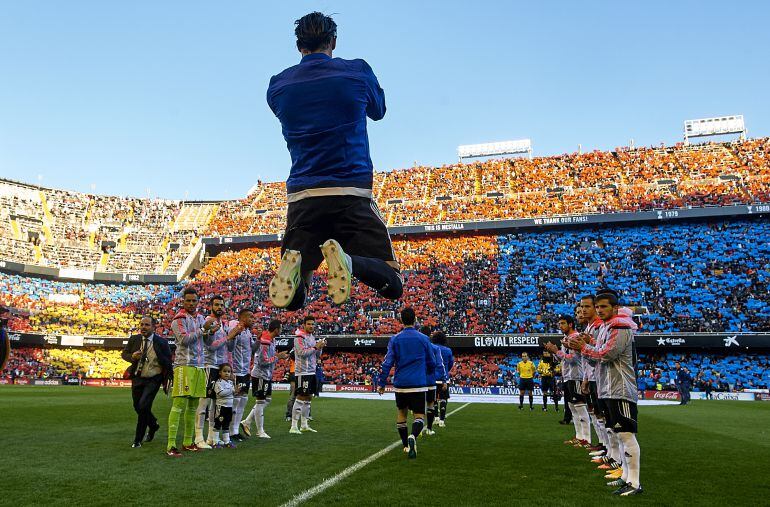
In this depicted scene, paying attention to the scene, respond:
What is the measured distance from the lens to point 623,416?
6.23 m

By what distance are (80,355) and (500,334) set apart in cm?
2793

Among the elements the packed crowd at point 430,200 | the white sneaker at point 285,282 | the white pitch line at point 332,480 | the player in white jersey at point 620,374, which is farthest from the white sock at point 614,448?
the packed crowd at point 430,200

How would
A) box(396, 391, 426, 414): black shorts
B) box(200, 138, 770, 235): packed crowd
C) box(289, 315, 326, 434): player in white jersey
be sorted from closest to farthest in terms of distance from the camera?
box(396, 391, 426, 414): black shorts
box(289, 315, 326, 434): player in white jersey
box(200, 138, 770, 235): packed crowd

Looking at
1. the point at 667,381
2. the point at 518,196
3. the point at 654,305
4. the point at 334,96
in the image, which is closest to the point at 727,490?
the point at 334,96

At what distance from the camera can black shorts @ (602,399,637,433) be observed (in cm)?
620

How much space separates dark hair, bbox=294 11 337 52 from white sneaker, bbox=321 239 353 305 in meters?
1.56

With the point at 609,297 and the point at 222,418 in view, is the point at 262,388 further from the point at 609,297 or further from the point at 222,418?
the point at 609,297

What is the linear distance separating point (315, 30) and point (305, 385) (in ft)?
26.5

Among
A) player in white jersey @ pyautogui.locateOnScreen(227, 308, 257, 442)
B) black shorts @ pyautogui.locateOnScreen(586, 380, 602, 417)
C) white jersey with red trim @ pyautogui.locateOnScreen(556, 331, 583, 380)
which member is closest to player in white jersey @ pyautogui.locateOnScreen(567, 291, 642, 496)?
black shorts @ pyautogui.locateOnScreen(586, 380, 602, 417)

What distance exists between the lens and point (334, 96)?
4.09 m

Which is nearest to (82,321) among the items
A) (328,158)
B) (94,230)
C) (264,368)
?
(94,230)

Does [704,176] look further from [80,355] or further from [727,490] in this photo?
[80,355]

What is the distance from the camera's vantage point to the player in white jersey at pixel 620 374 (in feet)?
20.2

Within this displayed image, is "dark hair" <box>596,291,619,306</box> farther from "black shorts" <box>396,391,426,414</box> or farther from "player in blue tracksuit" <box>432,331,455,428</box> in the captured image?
"player in blue tracksuit" <box>432,331,455,428</box>
